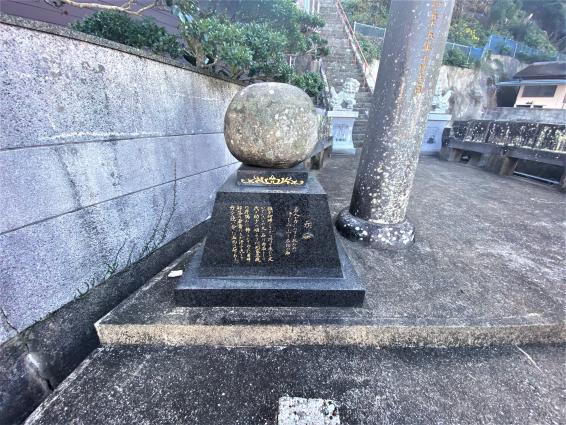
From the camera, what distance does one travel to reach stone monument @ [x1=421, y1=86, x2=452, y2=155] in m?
9.25

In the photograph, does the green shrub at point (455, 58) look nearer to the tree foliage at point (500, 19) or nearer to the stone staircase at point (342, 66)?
the tree foliage at point (500, 19)

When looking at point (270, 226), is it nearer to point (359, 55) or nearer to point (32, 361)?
point (32, 361)

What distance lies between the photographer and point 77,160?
2.14 metres

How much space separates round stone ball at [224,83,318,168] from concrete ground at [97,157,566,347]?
4.31 feet

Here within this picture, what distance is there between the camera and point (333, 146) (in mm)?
9078

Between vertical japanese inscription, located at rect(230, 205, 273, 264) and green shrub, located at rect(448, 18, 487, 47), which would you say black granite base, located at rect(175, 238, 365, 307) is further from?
green shrub, located at rect(448, 18, 487, 47)

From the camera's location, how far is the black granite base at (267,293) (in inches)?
85.1

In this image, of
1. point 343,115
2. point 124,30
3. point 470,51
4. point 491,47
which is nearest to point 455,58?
point 470,51

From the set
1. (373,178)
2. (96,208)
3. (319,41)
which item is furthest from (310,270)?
(319,41)

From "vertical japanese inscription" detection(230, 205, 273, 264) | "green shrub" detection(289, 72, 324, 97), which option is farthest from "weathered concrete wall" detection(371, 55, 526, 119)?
"vertical japanese inscription" detection(230, 205, 273, 264)

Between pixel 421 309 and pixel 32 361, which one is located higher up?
pixel 421 309

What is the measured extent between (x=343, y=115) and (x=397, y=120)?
20.0ft

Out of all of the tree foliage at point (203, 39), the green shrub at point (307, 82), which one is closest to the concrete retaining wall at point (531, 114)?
the green shrub at point (307, 82)

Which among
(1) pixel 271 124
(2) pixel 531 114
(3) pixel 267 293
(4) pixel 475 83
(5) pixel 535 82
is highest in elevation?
(5) pixel 535 82
